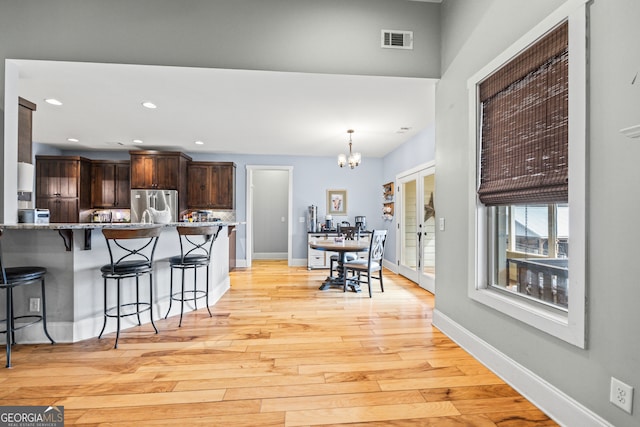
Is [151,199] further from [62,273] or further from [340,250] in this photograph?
[340,250]

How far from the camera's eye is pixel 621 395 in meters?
1.32

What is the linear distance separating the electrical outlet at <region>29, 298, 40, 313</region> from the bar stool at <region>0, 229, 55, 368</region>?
0.06 m

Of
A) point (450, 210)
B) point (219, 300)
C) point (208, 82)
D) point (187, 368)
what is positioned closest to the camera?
point (187, 368)

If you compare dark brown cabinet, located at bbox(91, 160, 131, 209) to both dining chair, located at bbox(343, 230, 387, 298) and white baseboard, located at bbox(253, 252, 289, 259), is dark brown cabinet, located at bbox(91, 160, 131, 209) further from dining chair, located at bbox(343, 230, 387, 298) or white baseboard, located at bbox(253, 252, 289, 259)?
dining chair, located at bbox(343, 230, 387, 298)

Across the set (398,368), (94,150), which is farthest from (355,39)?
(94,150)

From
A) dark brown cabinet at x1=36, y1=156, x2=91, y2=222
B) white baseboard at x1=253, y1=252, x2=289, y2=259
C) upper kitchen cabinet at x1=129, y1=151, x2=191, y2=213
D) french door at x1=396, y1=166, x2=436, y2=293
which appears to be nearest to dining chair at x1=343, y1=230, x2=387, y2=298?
french door at x1=396, y1=166, x2=436, y2=293

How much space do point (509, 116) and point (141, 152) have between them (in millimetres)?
6034

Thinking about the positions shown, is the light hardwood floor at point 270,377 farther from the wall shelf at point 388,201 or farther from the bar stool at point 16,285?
the wall shelf at point 388,201

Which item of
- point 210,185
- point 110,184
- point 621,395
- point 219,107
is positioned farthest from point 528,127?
point 110,184

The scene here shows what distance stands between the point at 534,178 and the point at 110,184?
709 cm

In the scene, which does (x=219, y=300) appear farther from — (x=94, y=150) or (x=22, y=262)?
(x=94, y=150)

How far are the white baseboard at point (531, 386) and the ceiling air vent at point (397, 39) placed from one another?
2.71 meters

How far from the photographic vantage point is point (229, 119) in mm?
4250

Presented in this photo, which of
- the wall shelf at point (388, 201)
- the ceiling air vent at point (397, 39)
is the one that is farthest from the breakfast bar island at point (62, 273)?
the wall shelf at point (388, 201)
